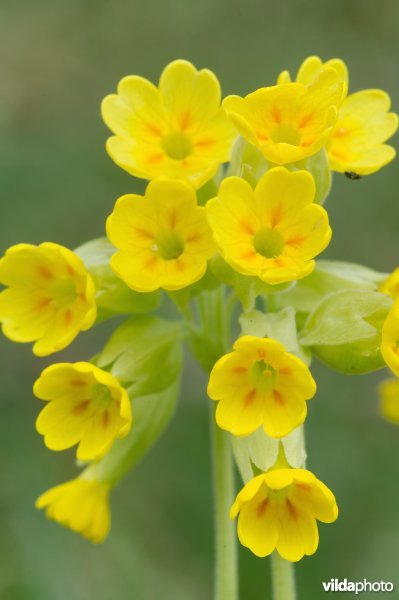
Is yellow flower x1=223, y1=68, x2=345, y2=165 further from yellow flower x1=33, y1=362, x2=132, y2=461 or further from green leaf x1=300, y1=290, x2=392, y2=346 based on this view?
yellow flower x1=33, y1=362, x2=132, y2=461

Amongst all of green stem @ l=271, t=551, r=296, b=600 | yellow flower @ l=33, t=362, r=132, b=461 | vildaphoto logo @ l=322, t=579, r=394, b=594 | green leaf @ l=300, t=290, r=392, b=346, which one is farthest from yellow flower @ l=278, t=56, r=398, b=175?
vildaphoto logo @ l=322, t=579, r=394, b=594

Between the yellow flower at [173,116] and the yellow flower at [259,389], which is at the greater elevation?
the yellow flower at [173,116]

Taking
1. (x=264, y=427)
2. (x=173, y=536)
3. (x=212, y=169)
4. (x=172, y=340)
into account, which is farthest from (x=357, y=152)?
(x=173, y=536)

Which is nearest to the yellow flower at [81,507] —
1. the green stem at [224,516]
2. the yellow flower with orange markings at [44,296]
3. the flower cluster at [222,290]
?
the flower cluster at [222,290]

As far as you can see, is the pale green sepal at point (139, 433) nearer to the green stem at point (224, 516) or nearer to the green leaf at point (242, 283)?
the green stem at point (224, 516)

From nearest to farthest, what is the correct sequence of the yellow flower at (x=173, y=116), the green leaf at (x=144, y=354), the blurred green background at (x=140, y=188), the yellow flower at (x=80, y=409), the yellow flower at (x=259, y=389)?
the yellow flower at (x=259, y=389) → the yellow flower at (x=80, y=409) → the green leaf at (x=144, y=354) → the yellow flower at (x=173, y=116) → the blurred green background at (x=140, y=188)

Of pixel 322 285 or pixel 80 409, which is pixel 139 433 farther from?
pixel 322 285
